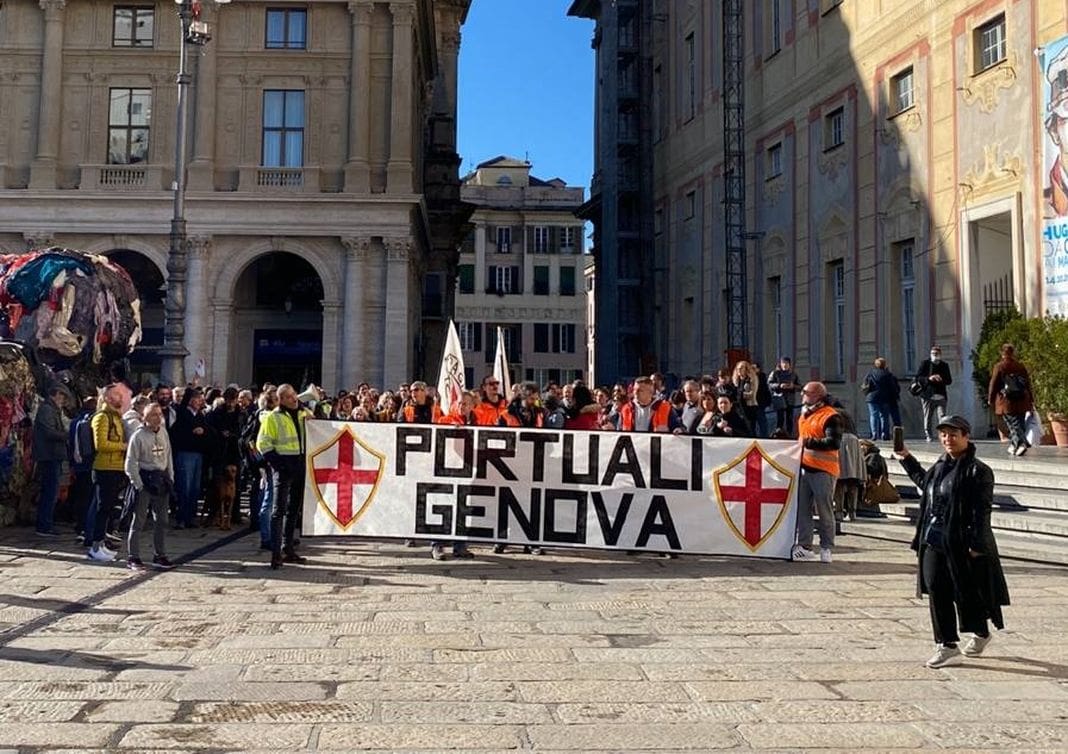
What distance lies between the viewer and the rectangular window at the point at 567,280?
79562mm

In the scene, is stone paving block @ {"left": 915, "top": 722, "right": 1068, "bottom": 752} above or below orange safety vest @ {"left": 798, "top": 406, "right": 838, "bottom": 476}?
below

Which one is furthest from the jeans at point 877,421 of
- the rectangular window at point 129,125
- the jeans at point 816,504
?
the rectangular window at point 129,125

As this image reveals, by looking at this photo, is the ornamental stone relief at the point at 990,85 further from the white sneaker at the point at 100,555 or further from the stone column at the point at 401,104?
the stone column at the point at 401,104

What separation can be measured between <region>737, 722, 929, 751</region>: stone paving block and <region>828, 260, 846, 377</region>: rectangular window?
68.4ft

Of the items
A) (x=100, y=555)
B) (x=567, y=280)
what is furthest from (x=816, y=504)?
(x=567, y=280)

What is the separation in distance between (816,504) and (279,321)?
2975 centimetres

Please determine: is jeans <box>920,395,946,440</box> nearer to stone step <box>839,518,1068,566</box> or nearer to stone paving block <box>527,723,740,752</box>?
stone step <box>839,518,1068,566</box>

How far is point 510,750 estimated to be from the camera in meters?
5.00

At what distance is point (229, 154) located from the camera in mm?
36062

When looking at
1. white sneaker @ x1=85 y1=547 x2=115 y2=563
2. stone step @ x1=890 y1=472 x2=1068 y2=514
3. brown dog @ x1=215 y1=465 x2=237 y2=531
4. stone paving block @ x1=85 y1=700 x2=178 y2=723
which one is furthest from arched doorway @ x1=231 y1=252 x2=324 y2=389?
stone paving block @ x1=85 y1=700 x2=178 y2=723

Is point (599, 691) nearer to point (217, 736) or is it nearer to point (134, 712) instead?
point (217, 736)

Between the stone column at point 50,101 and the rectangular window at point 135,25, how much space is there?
5.66 feet

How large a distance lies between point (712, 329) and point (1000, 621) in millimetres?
26735

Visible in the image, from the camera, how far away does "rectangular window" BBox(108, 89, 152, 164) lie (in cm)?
3594
